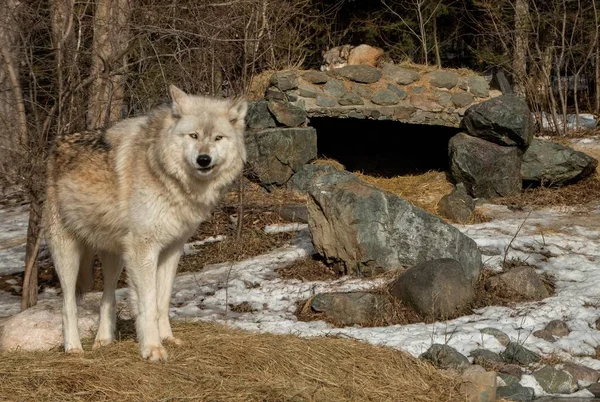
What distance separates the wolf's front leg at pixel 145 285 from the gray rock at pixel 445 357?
2218 millimetres

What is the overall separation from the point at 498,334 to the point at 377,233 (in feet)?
7.59

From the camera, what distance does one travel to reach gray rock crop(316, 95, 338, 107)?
1372 cm

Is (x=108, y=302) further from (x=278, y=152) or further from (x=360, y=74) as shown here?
(x=360, y=74)

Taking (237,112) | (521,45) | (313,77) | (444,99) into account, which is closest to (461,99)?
(444,99)

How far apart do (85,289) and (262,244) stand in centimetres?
447

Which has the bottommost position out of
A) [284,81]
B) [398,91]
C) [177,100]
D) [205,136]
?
[398,91]

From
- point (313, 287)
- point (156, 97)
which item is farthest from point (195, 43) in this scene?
point (313, 287)

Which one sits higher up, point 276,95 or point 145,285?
point 276,95

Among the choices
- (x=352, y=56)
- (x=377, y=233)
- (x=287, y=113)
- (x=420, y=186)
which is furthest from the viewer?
(x=352, y=56)

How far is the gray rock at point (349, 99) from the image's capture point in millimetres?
13797

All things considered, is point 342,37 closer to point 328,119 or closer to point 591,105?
point 328,119

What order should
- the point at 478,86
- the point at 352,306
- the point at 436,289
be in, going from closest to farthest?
the point at 436,289
the point at 352,306
the point at 478,86

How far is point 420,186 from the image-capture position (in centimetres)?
1370

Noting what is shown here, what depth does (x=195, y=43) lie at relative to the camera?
9.66 metres
